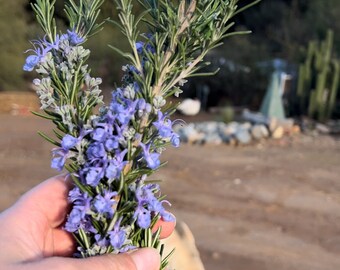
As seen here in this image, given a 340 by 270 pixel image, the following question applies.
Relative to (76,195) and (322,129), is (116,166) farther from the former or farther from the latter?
(322,129)

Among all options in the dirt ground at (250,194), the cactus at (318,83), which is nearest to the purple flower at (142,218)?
the dirt ground at (250,194)

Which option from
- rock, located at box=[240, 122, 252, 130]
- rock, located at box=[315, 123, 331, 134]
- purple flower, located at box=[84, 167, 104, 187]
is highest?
purple flower, located at box=[84, 167, 104, 187]

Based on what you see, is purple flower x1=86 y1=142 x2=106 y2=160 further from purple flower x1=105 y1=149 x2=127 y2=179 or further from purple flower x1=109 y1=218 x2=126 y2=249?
purple flower x1=109 y1=218 x2=126 y2=249

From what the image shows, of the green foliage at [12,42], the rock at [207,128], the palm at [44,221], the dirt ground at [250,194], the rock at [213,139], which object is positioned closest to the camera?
the palm at [44,221]

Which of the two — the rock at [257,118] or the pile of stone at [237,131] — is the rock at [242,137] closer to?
the pile of stone at [237,131]

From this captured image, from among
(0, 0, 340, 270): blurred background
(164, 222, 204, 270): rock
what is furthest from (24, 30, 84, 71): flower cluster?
(0, 0, 340, 270): blurred background

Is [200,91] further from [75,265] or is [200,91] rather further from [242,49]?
[75,265]
